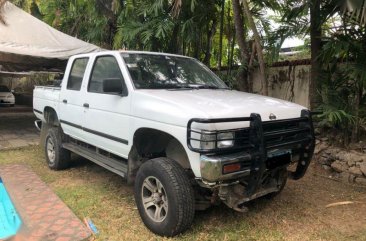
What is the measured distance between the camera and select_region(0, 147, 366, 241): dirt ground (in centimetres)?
401

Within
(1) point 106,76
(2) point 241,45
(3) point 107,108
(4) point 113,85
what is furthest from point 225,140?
(2) point 241,45

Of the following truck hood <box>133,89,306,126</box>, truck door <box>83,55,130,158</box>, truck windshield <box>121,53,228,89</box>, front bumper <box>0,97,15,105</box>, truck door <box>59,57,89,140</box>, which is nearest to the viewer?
truck hood <box>133,89,306,126</box>

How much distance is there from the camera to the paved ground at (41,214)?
3.97 m

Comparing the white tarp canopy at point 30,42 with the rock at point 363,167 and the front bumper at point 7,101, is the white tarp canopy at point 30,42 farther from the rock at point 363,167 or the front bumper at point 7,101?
the rock at point 363,167

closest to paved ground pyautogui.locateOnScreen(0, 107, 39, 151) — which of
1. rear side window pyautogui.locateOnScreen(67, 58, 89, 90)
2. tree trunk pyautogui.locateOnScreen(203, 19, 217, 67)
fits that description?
rear side window pyautogui.locateOnScreen(67, 58, 89, 90)

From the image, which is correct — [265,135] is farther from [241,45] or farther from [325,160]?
[241,45]

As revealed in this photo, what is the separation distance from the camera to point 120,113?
4473mm

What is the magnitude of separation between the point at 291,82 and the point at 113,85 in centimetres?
458

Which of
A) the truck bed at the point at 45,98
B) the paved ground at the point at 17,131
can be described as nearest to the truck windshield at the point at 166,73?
the truck bed at the point at 45,98

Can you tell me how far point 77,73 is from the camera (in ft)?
19.4

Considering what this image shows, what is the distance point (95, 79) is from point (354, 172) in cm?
434

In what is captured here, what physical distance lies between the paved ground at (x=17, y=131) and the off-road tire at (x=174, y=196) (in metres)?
6.06

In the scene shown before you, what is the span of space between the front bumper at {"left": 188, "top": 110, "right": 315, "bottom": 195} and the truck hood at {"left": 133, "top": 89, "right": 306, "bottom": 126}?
0.12m

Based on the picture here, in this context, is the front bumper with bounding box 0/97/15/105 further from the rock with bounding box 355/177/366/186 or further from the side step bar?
the rock with bounding box 355/177/366/186
